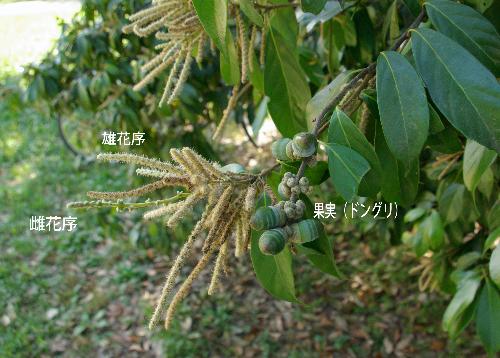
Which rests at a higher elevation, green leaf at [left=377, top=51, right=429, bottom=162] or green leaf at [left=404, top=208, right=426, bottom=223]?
green leaf at [left=377, top=51, right=429, bottom=162]

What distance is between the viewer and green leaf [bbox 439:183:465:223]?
122 cm

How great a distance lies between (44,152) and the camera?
3.47m

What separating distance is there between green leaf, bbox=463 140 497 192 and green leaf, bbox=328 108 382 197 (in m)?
0.26

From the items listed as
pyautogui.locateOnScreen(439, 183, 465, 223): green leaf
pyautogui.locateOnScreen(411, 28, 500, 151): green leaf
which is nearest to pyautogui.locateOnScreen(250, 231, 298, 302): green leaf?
pyautogui.locateOnScreen(411, 28, 500, 151): green leaf

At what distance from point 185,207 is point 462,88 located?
32 centimetres

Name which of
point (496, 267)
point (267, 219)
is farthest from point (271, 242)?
point (496, 267)

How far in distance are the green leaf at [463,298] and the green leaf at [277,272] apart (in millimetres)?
566

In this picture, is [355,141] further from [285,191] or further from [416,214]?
[416,214]

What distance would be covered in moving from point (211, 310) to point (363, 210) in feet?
5.23

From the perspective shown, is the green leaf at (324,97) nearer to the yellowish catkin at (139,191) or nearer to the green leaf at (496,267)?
the yellowish catkin at (139,191)

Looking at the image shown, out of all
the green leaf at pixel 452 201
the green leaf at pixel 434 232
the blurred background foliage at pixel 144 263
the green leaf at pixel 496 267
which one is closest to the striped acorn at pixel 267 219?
the green leaf at pixel 496 267

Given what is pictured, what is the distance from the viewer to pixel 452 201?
1.24 m

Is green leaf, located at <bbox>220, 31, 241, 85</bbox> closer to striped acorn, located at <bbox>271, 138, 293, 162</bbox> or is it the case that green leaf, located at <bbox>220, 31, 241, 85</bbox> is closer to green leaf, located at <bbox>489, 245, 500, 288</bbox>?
striped acorn, located at <bbox>271, 138, 293, 162</bbox>

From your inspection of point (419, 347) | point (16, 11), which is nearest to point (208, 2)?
point (419, 347)
